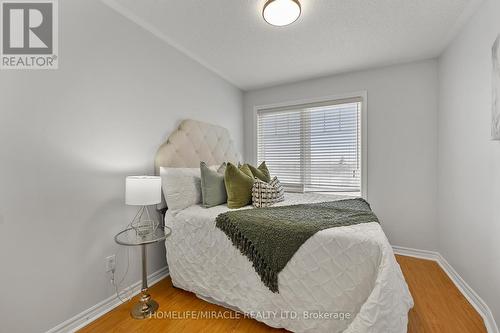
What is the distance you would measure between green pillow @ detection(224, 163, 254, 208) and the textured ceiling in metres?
1.35

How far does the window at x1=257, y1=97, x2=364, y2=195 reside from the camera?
3088 millimetres

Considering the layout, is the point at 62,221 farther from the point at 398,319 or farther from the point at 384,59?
the point at 384,59

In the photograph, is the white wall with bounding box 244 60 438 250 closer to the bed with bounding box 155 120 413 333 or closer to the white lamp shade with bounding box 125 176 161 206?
the bed with bounding box 155 120 413 333

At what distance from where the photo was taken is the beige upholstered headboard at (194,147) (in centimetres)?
223

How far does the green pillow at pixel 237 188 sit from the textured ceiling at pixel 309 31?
4.42ft

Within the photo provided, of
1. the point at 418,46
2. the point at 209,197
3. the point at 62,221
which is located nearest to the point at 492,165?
the point at 418,46

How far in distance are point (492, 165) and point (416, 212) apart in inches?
52.7

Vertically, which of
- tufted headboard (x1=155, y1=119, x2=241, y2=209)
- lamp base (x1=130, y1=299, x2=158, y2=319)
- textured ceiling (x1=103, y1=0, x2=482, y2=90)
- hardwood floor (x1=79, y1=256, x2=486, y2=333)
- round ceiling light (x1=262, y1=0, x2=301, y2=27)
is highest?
textured ceiling (x1=103, y1=0, x2=482, y2=90)

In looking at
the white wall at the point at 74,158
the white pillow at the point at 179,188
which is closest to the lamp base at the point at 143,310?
the white wall at the point at 74,158

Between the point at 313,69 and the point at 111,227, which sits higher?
the point at 313,69

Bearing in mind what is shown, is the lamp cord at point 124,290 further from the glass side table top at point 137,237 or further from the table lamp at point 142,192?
the table lamp at point 142,192

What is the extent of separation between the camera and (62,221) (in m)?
1.49

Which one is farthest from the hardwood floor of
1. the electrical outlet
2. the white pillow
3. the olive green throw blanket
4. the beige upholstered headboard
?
the beige upholstered headboard

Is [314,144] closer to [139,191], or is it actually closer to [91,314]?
[139,191]
